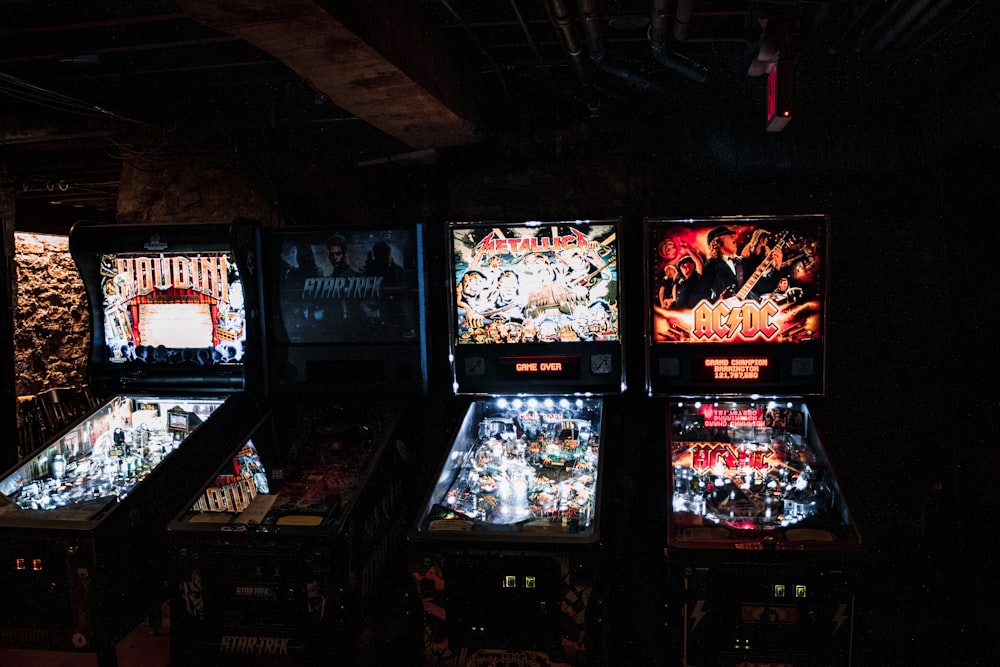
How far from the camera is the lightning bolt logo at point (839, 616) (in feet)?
7.79

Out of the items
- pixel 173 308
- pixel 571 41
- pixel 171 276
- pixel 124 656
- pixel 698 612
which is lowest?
pixel 124 656

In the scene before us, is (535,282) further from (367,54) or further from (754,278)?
(367,54)

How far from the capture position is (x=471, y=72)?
125 inches

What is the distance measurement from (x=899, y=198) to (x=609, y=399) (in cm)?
170

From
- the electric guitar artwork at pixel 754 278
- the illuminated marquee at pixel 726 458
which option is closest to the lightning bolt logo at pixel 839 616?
the illuminated marquee at pixel 726 458

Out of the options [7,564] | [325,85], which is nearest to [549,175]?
[325,85]

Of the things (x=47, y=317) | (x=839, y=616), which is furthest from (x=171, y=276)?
(x=47, y=317)

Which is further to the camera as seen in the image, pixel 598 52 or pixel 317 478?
pixel 317 478

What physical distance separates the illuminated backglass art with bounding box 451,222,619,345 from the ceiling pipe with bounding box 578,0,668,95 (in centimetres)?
67

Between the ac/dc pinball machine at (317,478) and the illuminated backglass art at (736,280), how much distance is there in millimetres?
1096

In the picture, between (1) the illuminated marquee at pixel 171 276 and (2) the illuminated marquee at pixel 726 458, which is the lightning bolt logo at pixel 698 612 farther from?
(1) the illuminated marquee at pixel 171 276

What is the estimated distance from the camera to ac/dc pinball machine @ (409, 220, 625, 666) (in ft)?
8.06

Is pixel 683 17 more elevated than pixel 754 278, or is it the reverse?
pixel 683 17

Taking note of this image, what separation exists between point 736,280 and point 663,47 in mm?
984
